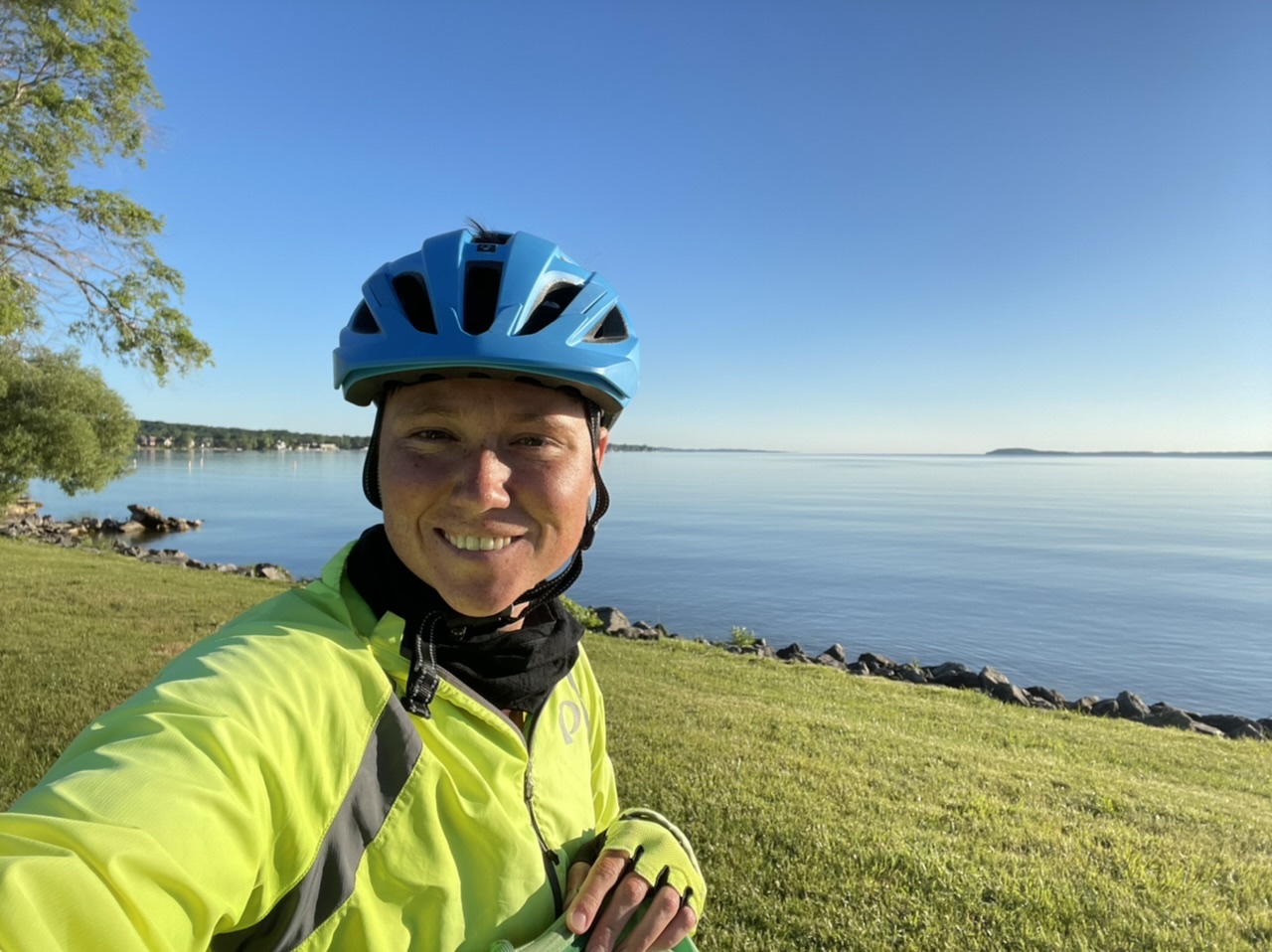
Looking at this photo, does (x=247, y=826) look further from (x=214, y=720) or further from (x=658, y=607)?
(x=658, y=607)

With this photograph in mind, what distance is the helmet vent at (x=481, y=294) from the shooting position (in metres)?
1.98

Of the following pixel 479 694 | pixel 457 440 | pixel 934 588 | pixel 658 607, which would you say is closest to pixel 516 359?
pixel 457 440

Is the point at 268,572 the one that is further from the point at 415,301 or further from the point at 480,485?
the point at 480,485

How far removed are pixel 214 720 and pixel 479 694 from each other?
0.68 metres

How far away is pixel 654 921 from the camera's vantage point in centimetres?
170

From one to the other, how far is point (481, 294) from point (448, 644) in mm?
1059

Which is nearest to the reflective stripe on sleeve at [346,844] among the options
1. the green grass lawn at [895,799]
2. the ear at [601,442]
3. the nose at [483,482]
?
the nose at [483,482]

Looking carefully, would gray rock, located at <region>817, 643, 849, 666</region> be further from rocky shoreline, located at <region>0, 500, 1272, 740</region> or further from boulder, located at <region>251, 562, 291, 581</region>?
boulder, located at <region>251, 562, 291, 581</region>

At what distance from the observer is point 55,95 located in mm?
9125

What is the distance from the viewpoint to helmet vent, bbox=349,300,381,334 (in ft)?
7.09

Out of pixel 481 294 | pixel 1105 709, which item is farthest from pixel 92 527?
pixel 481 294

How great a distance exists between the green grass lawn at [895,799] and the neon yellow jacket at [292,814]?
3038 mm

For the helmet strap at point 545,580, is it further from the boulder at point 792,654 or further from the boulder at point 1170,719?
the boulder at point 792,654

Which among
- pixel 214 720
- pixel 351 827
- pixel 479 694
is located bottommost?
pixel 351 827
